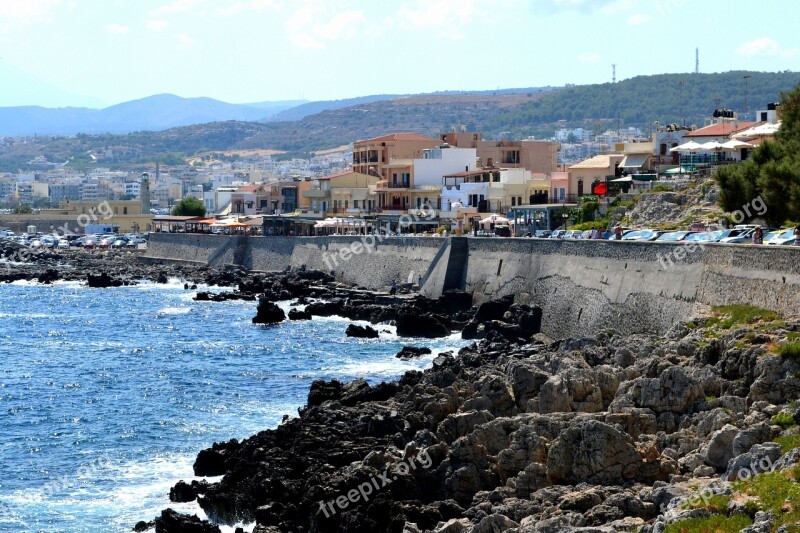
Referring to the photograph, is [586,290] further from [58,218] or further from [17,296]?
[58,218]

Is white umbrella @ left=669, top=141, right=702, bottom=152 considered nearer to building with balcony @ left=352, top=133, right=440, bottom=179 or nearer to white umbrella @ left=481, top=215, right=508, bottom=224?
white umbrella @ left=481, top=215, right=508, bottom=224

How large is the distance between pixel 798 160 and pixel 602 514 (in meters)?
28.4

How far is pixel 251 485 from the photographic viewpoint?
89.7 ft

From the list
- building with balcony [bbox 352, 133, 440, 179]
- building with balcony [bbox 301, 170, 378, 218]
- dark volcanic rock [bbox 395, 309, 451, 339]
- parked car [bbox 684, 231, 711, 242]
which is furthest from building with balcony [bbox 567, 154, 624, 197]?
parked car [bbox 684, 231, 711, 242]

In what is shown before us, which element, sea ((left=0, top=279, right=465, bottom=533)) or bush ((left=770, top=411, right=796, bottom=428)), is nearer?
bush ((left=770, top=411, right=796, bottom=428))

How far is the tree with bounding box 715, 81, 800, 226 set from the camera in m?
46.3

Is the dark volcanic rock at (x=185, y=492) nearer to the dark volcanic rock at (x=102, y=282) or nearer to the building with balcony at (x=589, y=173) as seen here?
the building with balcony at (x=589, y=173)

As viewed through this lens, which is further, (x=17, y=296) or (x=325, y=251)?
(x=17, y=296)

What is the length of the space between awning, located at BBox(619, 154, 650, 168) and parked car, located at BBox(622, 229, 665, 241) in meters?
25.2

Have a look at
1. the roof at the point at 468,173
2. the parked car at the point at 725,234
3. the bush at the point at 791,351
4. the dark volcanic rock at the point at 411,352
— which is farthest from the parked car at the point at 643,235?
the roof at the point at 468,173

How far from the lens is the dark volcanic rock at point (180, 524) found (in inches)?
995

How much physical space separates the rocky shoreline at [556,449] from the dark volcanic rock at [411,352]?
36.3 ft

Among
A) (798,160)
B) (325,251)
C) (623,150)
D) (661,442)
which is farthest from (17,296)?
(661,442)

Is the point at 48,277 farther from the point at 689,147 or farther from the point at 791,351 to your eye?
the point at 791,351
